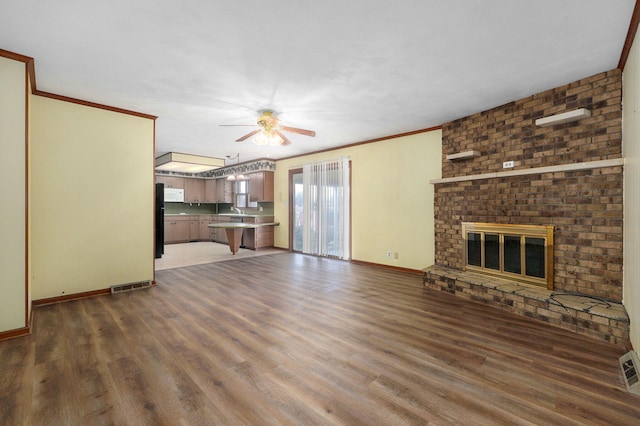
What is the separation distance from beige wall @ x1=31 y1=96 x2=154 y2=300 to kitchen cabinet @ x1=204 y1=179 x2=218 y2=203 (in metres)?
6.05

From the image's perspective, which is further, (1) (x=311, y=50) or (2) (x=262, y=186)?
(2) (x=262, y=186)

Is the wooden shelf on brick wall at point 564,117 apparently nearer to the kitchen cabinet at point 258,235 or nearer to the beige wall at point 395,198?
the beige wall at point 395,198

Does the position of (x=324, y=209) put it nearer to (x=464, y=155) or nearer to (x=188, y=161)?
(x=464, y=155)

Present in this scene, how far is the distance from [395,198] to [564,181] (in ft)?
8.46

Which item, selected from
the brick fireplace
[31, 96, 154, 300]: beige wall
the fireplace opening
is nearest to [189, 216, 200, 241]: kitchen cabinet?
[31, 96, 154, 300]: beige wall

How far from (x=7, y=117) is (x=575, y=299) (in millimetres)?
5786

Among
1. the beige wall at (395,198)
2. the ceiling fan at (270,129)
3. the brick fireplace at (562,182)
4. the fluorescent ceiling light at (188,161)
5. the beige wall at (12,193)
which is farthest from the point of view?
the fluorescent ceiling light at (188,161)

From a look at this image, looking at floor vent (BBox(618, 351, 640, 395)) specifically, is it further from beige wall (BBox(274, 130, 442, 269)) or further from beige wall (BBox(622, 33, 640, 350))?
beige wall (BBox(274, 130, 442, 269))

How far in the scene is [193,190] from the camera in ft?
32.7

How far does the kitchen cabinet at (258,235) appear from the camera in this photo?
310 inches

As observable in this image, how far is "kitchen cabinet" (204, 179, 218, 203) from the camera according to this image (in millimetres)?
10266

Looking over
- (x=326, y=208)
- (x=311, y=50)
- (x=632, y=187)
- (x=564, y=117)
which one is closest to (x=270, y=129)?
(x=311, y=50)

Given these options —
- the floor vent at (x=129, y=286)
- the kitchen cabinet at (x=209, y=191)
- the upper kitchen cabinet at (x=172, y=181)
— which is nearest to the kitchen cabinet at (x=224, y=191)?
the kitchen cabinet at (x=209, y=191)

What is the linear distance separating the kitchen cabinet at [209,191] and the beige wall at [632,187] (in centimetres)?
1005
